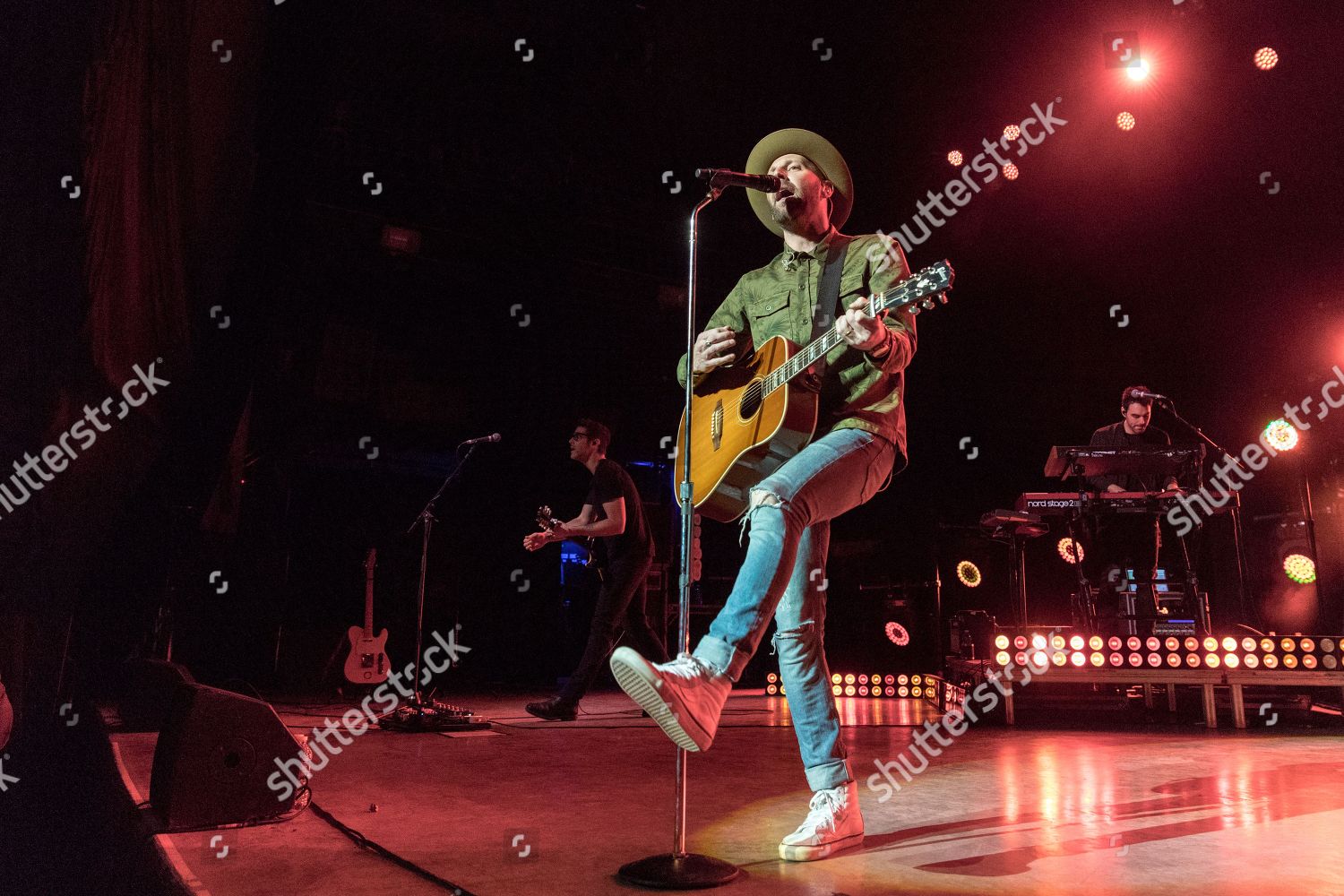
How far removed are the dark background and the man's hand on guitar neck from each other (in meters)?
4.69

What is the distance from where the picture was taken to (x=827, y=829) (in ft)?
7.25

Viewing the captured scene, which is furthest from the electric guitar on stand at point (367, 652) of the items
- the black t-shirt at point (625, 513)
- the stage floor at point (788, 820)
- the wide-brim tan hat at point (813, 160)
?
the wide-brim tan hat at point (813, 160)

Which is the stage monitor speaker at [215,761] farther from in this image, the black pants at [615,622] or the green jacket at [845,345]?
the black pants at [615,622]

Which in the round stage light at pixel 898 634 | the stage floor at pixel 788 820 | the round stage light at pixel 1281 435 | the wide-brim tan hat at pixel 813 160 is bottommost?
the stage floor at pixel 788 820

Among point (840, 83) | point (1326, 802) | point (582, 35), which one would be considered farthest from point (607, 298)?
point (1326, 802)

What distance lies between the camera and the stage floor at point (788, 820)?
1970mm

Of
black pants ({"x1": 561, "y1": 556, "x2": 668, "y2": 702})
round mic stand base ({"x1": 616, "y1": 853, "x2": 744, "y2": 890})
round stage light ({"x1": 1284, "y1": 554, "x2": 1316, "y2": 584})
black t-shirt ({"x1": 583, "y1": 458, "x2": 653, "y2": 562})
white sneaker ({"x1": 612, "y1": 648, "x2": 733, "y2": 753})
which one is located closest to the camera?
white sneaker ({"x1": 612, "y1": 648, "x2": 733, "y2": 753})

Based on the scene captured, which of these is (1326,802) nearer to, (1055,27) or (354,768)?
(354,768)

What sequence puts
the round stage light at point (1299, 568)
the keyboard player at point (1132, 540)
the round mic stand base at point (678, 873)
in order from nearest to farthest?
the round mic stand base at point (678, 873) < the keyboard player at point (1132, 540) < the round stage light at point (1299, 568)

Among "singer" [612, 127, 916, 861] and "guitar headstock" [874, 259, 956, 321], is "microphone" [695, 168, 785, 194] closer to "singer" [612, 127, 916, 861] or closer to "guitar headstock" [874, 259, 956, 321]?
"singer" [612, 127, 916, 861]

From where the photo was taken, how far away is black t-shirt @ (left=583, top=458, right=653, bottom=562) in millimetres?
5695

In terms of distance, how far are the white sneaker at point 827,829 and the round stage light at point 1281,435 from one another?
27.3ft

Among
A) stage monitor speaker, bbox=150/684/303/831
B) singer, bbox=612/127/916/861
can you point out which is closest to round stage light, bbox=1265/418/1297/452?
singer, bbox=612/127/916/861

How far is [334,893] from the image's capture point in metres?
1.92
